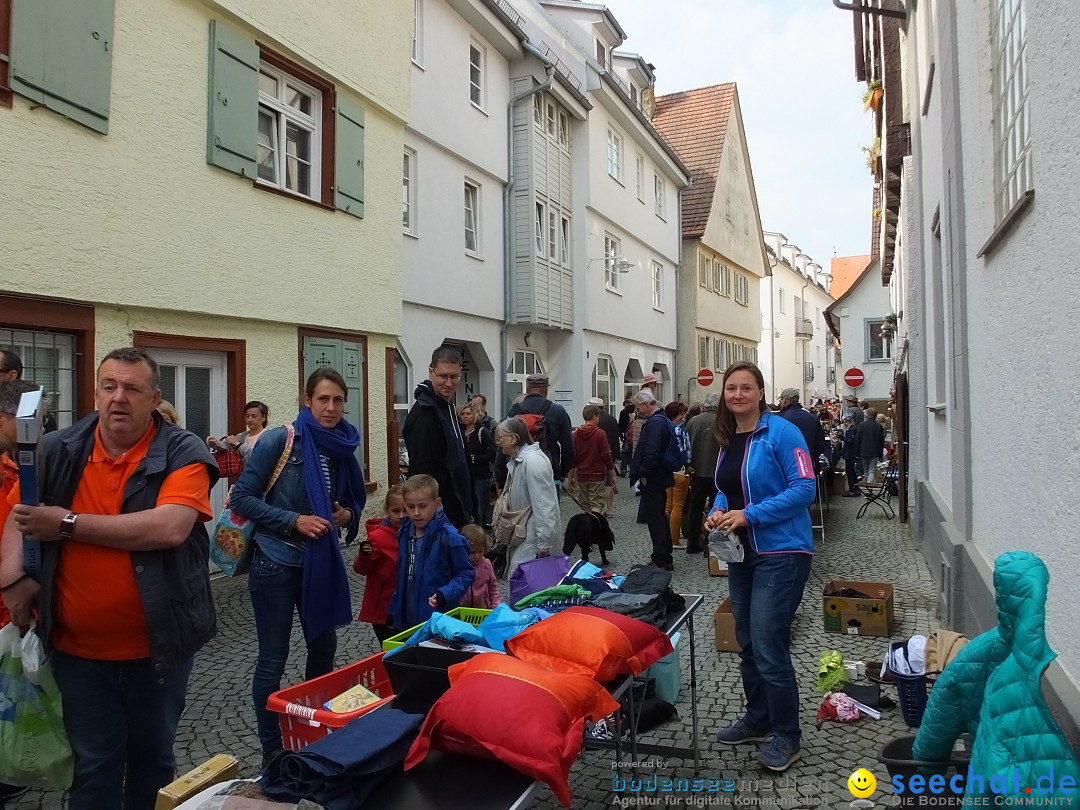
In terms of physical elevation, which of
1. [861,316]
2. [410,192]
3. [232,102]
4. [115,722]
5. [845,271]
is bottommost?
[115,722]

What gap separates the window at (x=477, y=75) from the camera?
49.5 feet

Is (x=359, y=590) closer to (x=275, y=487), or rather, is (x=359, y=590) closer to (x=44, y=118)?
(x=275, y=487)

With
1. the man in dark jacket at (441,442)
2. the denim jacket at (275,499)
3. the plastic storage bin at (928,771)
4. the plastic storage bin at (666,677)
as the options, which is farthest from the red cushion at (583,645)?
the man in dark jacket at (441,442)

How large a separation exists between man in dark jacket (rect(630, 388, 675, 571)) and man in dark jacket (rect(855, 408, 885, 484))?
33.9 ft

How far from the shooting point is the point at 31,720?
278 centimetres

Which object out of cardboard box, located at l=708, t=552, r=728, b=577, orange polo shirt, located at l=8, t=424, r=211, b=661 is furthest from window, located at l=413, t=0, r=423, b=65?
orange polo shirt, located at l=8, t=424, r=211, b=661

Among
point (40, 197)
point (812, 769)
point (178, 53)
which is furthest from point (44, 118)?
point (812, 769)

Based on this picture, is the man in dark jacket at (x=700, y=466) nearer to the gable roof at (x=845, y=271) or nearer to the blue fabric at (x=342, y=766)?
the blue fabric at (x=342, y=766)

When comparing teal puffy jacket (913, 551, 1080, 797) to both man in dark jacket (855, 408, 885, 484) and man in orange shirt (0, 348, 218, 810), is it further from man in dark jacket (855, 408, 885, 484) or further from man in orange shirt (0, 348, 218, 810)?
man in dark jacket (855, 408, 885, 484)

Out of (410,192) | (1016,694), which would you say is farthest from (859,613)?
(410,192)

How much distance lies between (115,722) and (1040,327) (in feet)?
12.8

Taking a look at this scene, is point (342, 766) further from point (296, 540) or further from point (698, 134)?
point (698, 134)

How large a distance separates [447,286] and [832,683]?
10.1m

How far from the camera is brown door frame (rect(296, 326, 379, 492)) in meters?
9.22
